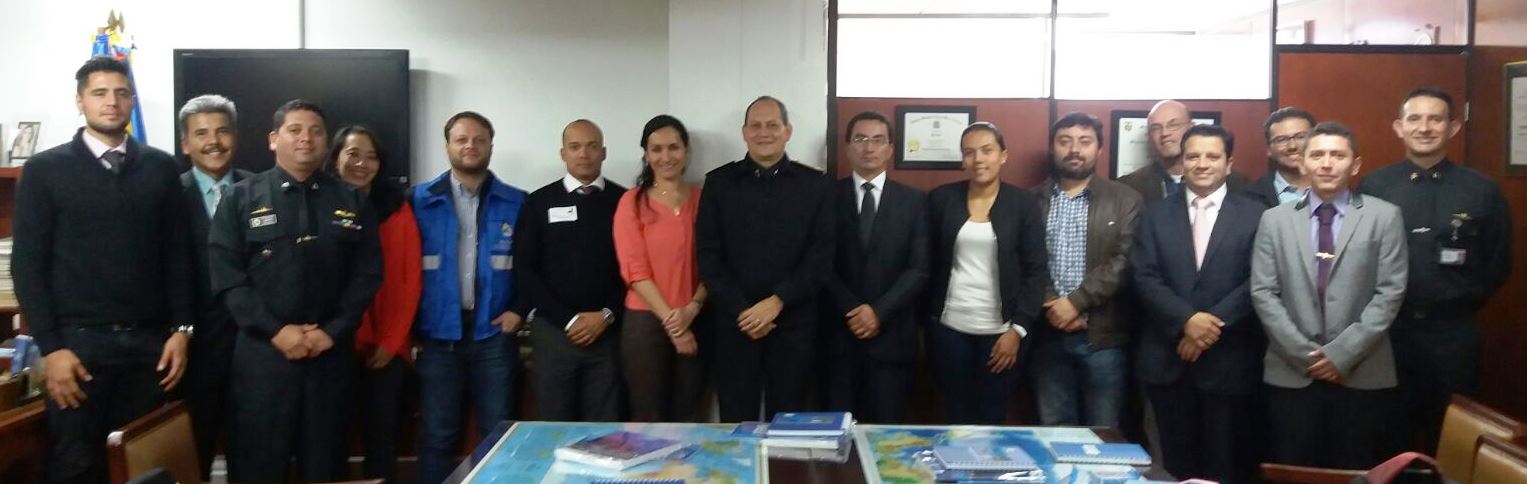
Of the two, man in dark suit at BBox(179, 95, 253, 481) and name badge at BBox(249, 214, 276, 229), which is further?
man in dark suit at BBox(179, 95, 253, 481)

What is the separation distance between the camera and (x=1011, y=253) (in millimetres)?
→ 3660

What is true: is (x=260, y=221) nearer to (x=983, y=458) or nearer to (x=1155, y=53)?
(x=983, y=458)

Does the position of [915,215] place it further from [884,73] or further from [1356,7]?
[1356,7]

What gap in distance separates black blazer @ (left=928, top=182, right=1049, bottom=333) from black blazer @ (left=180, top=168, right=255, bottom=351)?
7.97 ft

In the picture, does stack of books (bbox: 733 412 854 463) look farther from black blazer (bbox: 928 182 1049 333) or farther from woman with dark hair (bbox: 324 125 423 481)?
woman with dark hair (bbox: 324 125 423 481)

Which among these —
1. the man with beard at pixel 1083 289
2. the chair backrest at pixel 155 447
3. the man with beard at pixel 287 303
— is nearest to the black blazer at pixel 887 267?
Answer: the man with beard at pixel 1083 289

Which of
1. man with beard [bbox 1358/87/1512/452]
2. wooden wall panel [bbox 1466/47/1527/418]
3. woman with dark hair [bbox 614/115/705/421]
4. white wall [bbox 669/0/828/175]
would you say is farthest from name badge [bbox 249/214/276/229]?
wooden wall panel [bbox 1466/47/1527/418]

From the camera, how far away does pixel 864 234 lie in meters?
3.74

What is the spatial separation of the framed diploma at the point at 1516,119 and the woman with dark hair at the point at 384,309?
4588mm

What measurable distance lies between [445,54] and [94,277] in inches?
80.4

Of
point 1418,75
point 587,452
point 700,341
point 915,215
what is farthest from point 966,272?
point 1418,75

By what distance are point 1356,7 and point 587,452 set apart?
4952mm

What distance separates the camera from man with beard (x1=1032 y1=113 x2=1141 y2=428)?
12.1 feet

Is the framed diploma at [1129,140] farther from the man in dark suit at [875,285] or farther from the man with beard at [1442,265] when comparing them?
the man in dark suit at [875,285]
